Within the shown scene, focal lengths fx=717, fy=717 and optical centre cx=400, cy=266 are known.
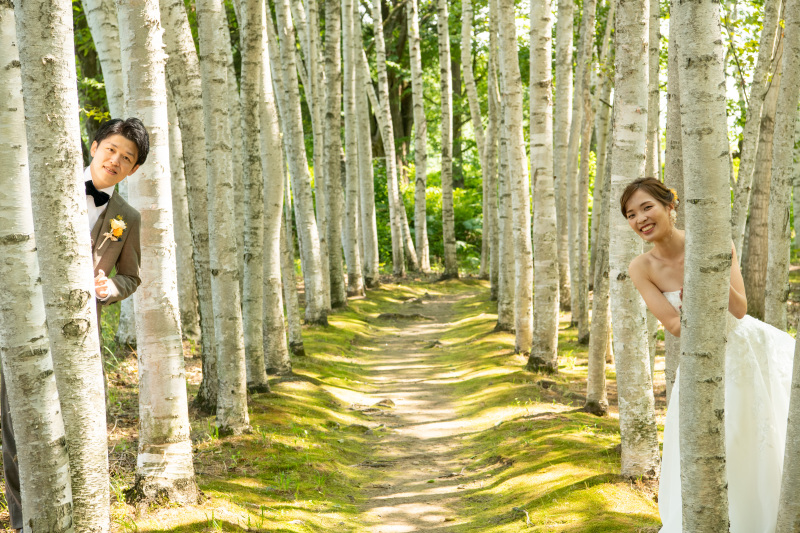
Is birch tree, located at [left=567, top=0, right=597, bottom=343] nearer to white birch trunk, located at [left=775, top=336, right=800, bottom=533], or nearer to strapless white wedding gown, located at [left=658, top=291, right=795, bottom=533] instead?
strapless white wedding gown, located at [left=658, top=291, right=795, bottom=533]

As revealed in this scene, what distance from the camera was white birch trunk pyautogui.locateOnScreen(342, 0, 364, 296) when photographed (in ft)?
45.9

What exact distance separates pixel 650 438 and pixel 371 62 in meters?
21.2

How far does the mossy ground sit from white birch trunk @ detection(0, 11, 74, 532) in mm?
1339

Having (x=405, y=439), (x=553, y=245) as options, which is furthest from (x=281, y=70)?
(x=405, y=439)

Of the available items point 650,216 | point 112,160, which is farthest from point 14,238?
point 650,216

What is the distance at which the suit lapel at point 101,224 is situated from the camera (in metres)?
3.53

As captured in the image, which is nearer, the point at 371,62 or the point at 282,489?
the point at 282,489

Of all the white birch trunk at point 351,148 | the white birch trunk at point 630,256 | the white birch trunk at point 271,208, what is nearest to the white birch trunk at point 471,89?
the white birch trunk at point 351,148

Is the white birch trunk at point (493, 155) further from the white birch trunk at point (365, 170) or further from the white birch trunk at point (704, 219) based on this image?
the white birch trunk at point (704, 219)

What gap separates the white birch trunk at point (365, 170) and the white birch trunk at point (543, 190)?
831cm

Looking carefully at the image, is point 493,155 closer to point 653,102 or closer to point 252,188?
point 653,102

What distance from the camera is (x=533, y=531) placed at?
4250 mm

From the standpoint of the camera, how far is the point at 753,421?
3.38 m

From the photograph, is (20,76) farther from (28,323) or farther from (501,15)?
(501,15)
